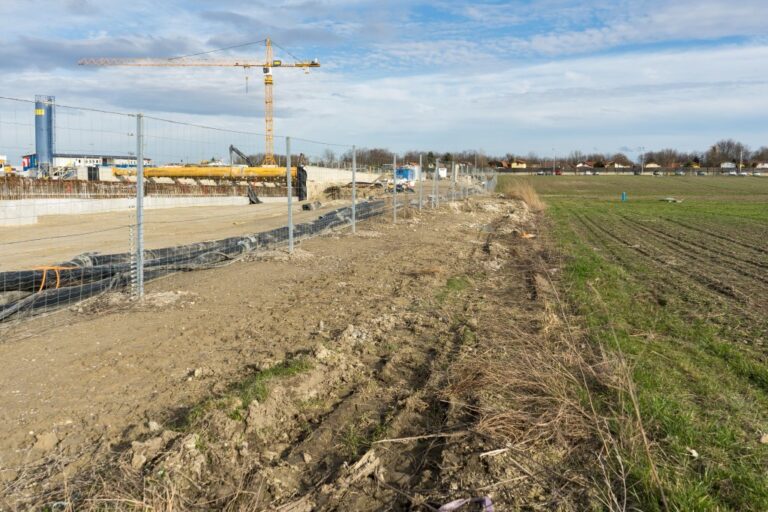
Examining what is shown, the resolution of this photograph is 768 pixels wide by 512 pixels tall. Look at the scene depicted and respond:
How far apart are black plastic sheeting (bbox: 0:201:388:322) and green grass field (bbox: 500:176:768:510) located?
20.9 ft

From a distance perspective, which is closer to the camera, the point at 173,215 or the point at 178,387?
the point at 178,387

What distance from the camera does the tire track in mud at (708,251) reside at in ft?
38.9

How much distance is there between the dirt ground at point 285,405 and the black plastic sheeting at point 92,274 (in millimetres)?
342

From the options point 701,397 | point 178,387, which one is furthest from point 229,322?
point 701,397

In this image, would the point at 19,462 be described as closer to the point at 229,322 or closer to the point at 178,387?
the point at 178,387

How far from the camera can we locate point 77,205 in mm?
28219

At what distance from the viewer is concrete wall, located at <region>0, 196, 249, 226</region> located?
22609mm

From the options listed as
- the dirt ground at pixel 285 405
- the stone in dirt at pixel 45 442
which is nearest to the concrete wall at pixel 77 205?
the dirt ground at pixel 285 405

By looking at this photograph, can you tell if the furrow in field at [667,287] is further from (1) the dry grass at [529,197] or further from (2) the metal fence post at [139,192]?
(1) the dry grass at [529,197]

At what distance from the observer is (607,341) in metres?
6.56

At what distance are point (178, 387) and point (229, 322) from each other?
2107mm

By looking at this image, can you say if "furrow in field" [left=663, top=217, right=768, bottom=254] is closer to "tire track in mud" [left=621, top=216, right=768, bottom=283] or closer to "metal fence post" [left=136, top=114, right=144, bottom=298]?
"tire track in mud" [left=621, top=216, right=768, bottom=283]

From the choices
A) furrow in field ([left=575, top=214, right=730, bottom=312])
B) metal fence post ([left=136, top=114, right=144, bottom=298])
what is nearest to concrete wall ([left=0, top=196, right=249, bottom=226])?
metal fence post ([left=136, top=114, right=144, bottom=298])

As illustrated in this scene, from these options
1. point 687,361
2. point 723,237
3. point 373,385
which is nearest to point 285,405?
point 373,385
